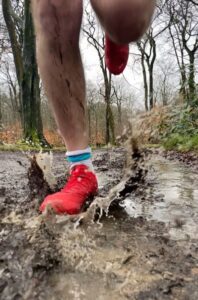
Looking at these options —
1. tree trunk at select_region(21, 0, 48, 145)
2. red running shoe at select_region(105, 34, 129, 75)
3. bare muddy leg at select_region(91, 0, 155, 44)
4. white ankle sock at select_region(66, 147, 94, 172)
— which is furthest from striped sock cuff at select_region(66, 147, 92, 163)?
tree trunk at select_region(21, 0, 48, 145)

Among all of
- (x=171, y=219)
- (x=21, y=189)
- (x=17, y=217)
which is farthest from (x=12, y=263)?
(x=21, y=189)

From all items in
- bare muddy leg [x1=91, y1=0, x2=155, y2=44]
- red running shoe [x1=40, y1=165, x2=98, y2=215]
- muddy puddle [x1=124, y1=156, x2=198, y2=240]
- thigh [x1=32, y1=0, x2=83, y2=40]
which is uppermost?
thigh [x1=32, y1=0, x2=83, y2=40]

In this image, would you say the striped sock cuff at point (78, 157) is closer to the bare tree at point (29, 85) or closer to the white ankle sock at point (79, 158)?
the white ankle sock at point (79, 158)

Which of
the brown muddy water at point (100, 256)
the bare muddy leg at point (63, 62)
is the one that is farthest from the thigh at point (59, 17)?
the brown muddy water at point (100, 256)

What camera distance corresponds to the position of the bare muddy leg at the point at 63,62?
138 cm

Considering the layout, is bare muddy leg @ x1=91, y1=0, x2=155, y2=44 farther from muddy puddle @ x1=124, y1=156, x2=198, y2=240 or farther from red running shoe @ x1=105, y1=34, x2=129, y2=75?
muddy puddle @ x1=124, y1=156, x2=198, y2=240

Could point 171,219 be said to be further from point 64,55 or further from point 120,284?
point 64,55

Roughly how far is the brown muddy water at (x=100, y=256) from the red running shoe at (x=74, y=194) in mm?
71

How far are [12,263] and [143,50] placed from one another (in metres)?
20.2

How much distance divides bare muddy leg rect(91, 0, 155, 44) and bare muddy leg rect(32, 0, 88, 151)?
1.54ft

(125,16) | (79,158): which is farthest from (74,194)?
(125,16)

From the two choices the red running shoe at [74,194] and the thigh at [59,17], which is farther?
the thigh at [59,17]

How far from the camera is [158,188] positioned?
1994mm

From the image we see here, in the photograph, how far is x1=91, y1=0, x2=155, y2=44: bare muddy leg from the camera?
861 mm
